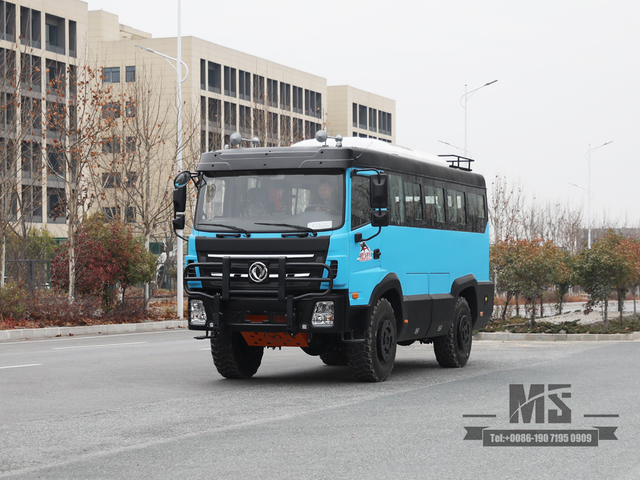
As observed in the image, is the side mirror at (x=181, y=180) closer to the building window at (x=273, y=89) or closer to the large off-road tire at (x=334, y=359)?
the large off-road tire at (x=334, y=359)

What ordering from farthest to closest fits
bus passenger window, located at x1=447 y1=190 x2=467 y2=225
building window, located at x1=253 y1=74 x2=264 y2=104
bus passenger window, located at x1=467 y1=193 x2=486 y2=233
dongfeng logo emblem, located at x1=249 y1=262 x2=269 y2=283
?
building window, located at x1=253 y1=74 x2=264 y2=104 < bus passenger window, located at x1=467 y1=193 x2=486 y2=233 < bus passenger window, located at x1=447 y1=190 x2=467 y2=225 < dongfeng logo emblem, located at x1=249 y1=262 x2=269 y2=283

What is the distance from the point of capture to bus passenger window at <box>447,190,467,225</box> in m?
15.8

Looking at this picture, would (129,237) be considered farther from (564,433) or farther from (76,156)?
(564,433)

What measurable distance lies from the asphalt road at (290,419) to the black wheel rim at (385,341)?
41cm

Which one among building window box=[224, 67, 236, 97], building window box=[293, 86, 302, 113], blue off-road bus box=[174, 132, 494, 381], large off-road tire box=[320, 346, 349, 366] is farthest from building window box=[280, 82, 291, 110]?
blue off-road bus box=[174, 132, 494, 381]

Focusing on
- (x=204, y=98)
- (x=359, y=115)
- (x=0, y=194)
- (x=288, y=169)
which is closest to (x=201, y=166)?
(x=288, y=169)

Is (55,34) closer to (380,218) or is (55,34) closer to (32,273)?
(32,273)

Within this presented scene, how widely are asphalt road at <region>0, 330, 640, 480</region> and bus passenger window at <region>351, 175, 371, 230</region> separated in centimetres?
216

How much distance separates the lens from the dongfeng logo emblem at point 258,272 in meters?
12.3

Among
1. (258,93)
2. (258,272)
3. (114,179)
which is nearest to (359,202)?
(258,272)

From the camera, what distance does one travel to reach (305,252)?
1220 centimetres

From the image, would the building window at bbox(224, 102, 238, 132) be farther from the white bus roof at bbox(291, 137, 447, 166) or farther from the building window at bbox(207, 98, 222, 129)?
the white bus roof at bbox(291, 137, 447, 166)

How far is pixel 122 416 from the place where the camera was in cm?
995

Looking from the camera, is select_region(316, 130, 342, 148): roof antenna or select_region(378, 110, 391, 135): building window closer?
select_region(316, 130, 342, 148): roof antenna
